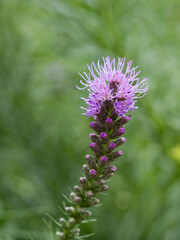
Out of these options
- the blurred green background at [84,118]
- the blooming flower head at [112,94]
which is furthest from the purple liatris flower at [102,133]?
the blurred green background at [84,118]

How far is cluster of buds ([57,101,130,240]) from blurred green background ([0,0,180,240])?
1.38 m

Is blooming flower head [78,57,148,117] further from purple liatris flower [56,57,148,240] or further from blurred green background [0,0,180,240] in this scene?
blurred green background [0,0,180,240]

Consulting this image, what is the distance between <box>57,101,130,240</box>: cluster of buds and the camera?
5.35ft

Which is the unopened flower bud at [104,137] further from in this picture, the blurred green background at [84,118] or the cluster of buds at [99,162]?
the blurred green background at [84,118]

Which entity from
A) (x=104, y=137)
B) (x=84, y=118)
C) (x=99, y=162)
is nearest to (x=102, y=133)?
(x=104, y=137)

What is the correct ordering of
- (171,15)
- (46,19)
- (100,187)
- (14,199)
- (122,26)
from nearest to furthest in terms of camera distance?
(100,187) → (122,26) → (46,19) → (14,199) → (171,15)

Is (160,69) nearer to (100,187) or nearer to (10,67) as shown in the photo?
(10,67)

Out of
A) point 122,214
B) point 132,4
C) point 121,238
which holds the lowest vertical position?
point 121,238

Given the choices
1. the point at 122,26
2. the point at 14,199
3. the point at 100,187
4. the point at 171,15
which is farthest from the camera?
the point at 171,15

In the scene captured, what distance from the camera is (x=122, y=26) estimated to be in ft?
10.5

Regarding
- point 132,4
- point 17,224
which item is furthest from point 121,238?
point 132,4

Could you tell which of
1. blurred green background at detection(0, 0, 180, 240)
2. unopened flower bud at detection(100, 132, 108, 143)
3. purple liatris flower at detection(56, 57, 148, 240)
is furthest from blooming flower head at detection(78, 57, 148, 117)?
blurred green background at detection(0, 0, 180, 240)

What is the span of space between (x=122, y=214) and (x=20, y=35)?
2159mm

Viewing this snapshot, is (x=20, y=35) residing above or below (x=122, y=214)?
above
